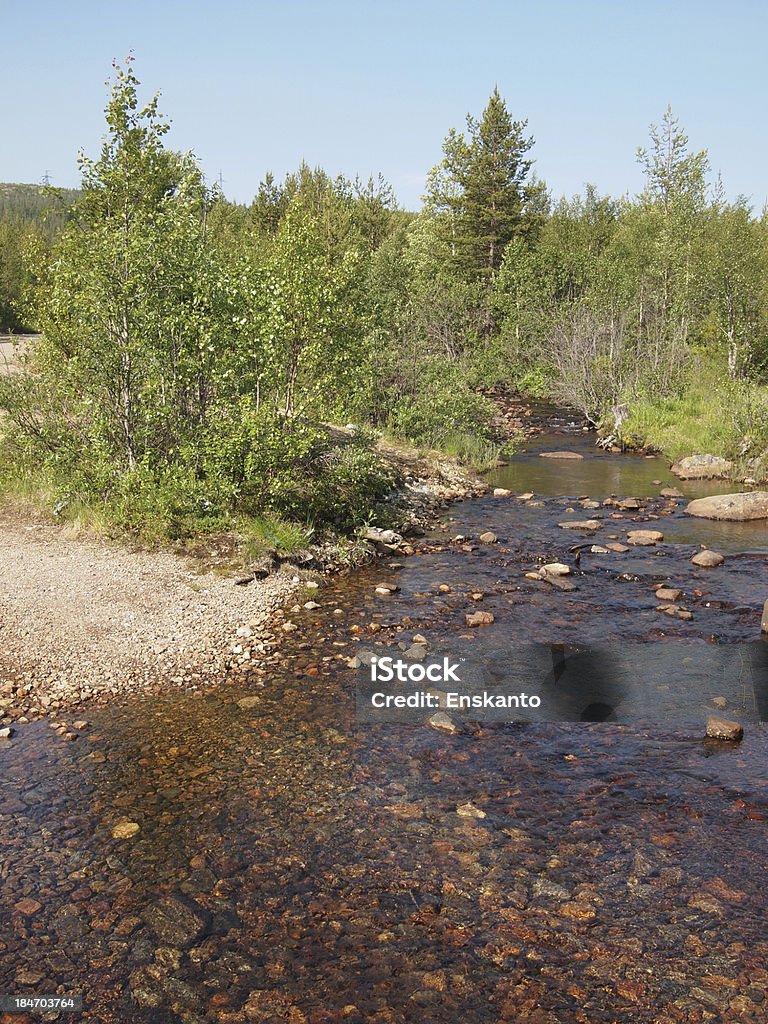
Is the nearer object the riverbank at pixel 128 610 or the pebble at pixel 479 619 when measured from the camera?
the riverbank at pixel 128 610

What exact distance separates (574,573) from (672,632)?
301cm

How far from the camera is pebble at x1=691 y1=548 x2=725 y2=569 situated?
15.3 m

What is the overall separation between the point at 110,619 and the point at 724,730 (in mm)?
8259

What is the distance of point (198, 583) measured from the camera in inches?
523

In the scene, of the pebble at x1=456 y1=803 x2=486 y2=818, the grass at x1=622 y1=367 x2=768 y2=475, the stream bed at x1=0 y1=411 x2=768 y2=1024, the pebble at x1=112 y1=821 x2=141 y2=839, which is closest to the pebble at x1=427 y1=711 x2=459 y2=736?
the stream bed at x1=0 y1=411 x2=768 y2=1024

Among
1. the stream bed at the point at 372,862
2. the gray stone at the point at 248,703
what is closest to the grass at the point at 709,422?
the stream bed at the point at 372,862

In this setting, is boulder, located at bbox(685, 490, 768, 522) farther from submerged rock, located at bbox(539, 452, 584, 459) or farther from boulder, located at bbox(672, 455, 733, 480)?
submerged rock, located at bbox(539, 452, 584, 459)

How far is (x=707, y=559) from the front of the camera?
15438mm

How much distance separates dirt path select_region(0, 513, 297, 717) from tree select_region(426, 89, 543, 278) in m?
40.7

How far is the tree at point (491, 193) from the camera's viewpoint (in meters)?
50.3

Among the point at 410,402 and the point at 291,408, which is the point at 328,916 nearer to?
the point at 291,408

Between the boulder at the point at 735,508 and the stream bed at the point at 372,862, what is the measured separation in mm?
7893

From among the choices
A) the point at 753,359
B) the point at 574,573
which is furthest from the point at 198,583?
the point at 753,359

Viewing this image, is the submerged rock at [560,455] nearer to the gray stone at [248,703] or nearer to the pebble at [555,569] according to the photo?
the pebble at [555,569]
